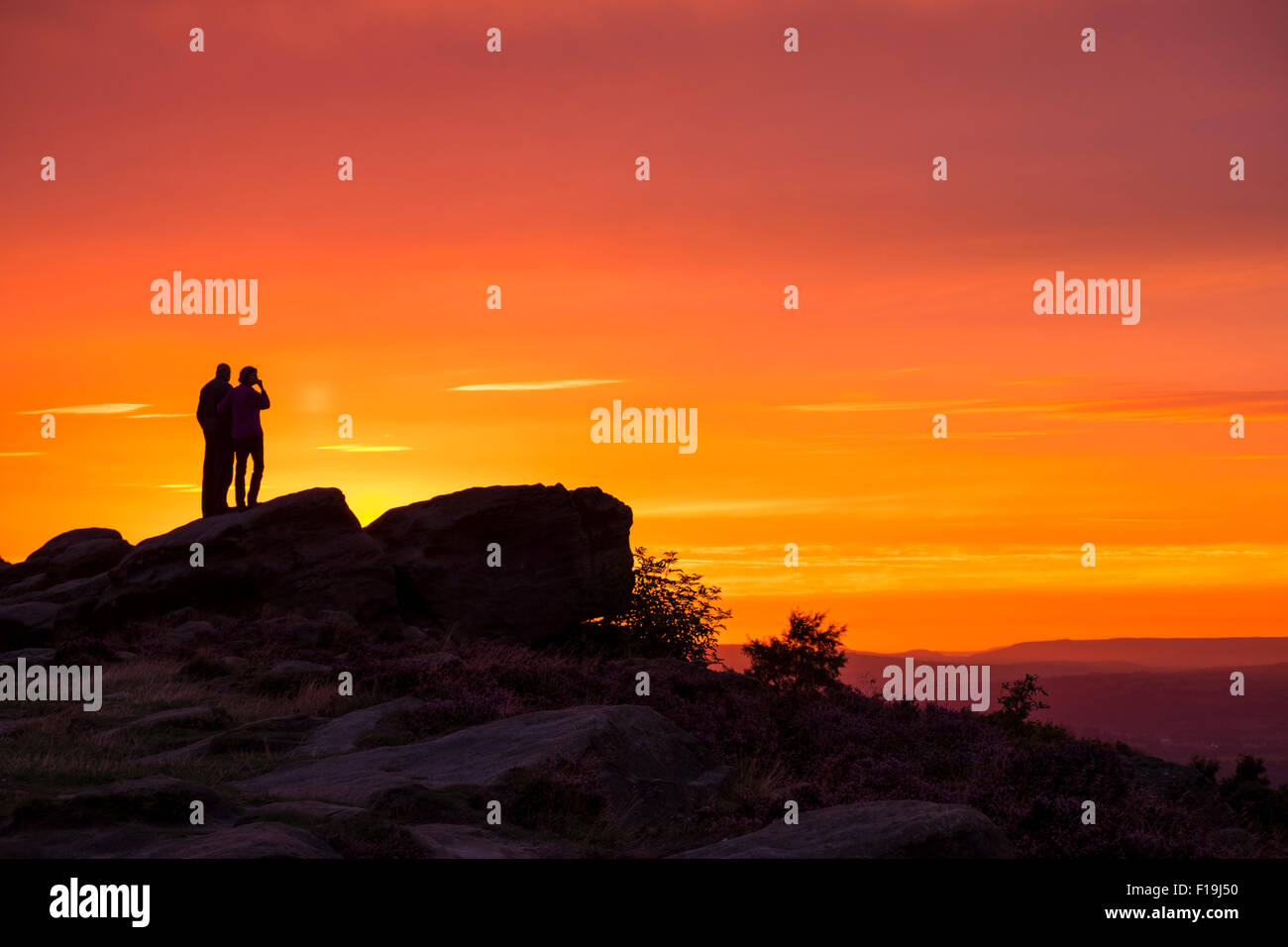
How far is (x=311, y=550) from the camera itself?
33812mm

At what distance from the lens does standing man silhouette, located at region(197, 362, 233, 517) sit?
34688mm

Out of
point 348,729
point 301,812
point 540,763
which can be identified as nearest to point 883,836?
point 540,763

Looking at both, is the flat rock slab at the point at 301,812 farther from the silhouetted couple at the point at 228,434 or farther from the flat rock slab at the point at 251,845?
the silhouetted couple at the point at 228,434

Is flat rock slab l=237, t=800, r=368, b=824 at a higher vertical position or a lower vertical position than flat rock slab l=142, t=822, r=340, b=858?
lower

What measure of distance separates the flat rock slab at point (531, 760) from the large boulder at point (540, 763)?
0.05 ft

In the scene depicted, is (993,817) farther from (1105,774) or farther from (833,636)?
(833,636)

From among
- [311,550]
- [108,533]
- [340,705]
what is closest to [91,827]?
[340,705]

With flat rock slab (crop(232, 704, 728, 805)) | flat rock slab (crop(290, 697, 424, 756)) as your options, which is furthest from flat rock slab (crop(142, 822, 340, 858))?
flat rock slab (crop(290, 697, 424, 756))

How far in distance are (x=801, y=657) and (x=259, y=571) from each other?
14.9m

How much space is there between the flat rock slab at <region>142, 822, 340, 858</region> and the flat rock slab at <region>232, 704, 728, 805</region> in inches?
112

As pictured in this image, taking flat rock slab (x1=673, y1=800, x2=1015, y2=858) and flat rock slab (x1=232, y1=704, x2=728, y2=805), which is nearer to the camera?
Answer: flat rock slab (x1=673, y1=800, x2=1015, y2=858)

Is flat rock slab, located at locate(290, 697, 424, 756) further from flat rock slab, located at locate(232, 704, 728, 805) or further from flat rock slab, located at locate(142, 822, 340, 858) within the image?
flat rock slab, located at locate(142, 822, 340, 858)

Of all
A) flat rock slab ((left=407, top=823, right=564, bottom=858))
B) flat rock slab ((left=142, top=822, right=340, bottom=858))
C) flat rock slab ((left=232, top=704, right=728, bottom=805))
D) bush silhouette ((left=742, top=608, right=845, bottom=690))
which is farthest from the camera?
bush silhouette ((left=742, top=608, right=845, bottom=690))
